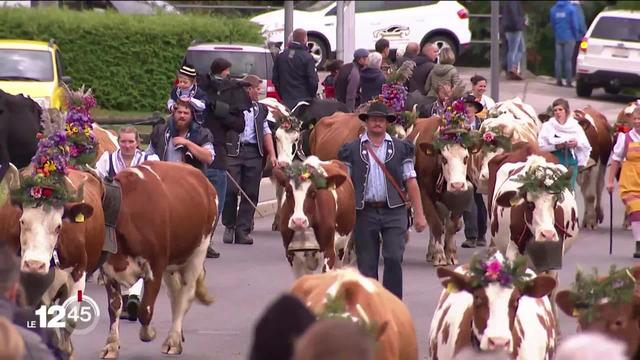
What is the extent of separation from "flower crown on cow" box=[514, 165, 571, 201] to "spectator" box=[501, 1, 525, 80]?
2242 cm

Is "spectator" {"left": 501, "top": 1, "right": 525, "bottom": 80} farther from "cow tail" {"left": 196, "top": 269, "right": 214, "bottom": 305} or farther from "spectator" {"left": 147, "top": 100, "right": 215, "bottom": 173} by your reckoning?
"cow tail" {"left": 196, "top": 269, "right": 214, "bottom": 305}

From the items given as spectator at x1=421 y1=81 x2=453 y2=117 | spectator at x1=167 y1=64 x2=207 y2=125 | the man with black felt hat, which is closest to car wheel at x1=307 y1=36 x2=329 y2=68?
spectator at x1=421 y1=81 x2=453 y2=117

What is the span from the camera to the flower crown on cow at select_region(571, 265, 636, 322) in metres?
10.3

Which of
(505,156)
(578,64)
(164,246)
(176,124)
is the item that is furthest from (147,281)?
(578,64)

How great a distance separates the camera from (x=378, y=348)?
9992mm

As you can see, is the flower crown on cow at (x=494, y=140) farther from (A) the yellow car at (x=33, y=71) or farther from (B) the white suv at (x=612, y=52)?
(B) the white suv at (x=612, y=52)

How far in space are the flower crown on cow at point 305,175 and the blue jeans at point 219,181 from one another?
4476mm

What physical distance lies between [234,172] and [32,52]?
786 cm

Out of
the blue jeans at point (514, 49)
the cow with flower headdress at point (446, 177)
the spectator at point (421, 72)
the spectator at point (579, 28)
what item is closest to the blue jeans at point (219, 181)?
the cow with flower headdress at point (446, 177)

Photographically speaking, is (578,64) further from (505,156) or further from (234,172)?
(505,156)

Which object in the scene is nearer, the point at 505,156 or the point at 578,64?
the point at 505,156

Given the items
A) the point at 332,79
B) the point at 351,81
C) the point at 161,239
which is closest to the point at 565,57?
the point at 332,79

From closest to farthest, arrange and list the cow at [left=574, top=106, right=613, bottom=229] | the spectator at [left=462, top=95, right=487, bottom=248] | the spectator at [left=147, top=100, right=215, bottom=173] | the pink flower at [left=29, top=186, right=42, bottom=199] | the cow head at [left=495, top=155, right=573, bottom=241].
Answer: the pink flower at [left=29, top=186, right=42, bottom=199] → the cow head at [left=495, top=155, right=573, bottom=241] → the spectator at [left=147, top=100, right=215, bottom=173] → the spectator at [left=462, top=95, right=487, bottom=248] → the cow at [left=574, top=106, right=613, bottom=229]

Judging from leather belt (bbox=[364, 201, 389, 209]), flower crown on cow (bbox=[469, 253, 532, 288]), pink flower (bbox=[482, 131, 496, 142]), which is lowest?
pink flower (bbox=[482, 131, 496, 142])
